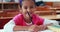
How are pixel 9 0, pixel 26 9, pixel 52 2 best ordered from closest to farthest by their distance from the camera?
pixel 26 9 → pixel 9 0 → pixel 52 2

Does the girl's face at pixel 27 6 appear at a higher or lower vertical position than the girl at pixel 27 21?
higher

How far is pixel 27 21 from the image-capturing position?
1.06m

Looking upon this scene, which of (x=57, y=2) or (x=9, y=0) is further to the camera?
(x=57, y=2)

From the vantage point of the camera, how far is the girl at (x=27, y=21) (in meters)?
1.00

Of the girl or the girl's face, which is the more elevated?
the girl's face

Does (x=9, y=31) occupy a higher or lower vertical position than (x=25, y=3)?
lower

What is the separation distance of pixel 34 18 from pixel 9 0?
14.6 feet

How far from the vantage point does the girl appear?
998 millimetres

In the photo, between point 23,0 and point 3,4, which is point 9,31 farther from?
point 3,4

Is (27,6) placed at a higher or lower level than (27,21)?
higher

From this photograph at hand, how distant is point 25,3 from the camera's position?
1.00 meters

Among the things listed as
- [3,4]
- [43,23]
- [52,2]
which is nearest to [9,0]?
[3,4]

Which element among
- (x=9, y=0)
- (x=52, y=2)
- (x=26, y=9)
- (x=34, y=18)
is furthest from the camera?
(x=52, y=2)

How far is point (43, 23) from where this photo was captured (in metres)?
1.15
